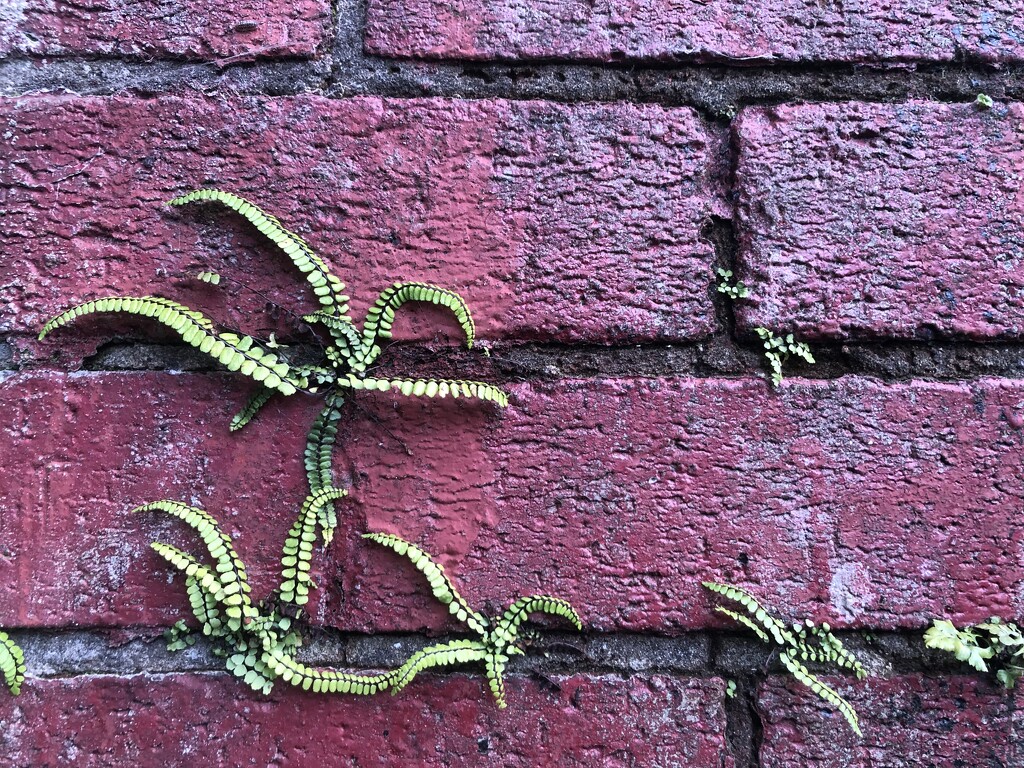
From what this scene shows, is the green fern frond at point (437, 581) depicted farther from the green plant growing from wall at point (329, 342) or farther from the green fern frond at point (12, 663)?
the green fern frond at point (12, 663)

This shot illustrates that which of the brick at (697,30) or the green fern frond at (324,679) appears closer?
the green fern frond at (324,679)

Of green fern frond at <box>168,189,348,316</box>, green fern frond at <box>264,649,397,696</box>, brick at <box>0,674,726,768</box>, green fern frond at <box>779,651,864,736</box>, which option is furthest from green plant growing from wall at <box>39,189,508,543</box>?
green fern frond at <box>779,651,864,736</box>

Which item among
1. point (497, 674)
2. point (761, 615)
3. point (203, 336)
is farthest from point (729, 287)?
point (203, 336)

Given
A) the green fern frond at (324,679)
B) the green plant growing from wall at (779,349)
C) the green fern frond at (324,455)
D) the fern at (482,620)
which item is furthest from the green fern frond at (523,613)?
the green plant growing from wall at (779,349)

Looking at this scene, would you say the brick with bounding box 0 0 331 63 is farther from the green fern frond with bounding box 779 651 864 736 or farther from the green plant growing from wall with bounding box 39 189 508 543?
the green fern frond with bounding box 779 651 864 736

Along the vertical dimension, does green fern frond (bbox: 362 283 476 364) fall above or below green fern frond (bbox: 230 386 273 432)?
above

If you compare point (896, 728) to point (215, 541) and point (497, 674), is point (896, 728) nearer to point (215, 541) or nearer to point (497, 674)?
point (497, 674)
